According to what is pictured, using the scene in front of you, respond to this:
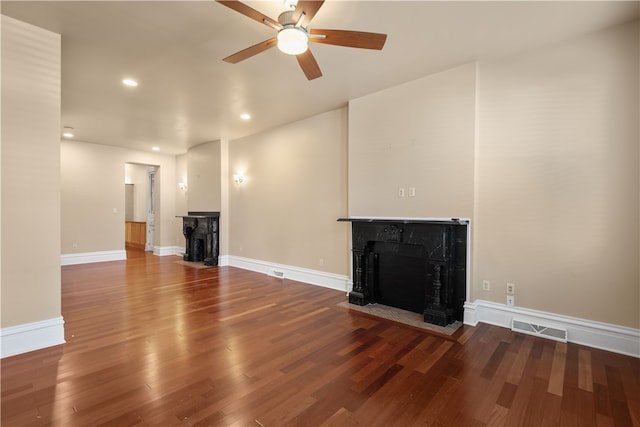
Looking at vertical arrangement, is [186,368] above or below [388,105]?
below

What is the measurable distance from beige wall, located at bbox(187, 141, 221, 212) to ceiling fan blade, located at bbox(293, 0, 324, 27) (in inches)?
209

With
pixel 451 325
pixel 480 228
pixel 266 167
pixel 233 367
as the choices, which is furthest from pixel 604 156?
pixel 266 167

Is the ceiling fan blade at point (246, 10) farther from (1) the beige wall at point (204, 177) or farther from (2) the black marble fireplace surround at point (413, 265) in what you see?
(1) the beige wall at point (204, 177)

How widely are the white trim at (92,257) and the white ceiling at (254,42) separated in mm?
3857

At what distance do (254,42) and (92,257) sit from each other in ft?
23.1

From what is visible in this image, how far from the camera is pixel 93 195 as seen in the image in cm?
730

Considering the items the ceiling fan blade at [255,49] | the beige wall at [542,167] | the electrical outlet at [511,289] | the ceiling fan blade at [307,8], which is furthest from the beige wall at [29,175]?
the electrical outlet at [511,289]

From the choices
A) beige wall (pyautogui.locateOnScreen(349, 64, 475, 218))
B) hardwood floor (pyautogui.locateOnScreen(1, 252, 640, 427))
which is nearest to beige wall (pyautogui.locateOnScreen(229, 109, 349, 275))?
beige wall (pyautogui.locateOnScreen(349, 64, 475, 218))

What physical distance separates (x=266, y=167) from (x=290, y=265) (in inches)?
79.3

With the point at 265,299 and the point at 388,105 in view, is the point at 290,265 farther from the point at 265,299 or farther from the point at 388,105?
the point at 388,105

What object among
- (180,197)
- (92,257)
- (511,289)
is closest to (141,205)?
(180,197)

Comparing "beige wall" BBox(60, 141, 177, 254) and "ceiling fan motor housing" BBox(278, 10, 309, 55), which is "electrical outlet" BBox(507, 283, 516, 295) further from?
"beige wall" BBox(60, 141, 177, 254)

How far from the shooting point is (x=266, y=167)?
602 centimetres

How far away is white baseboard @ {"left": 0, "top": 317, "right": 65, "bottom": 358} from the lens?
2.47 metres
